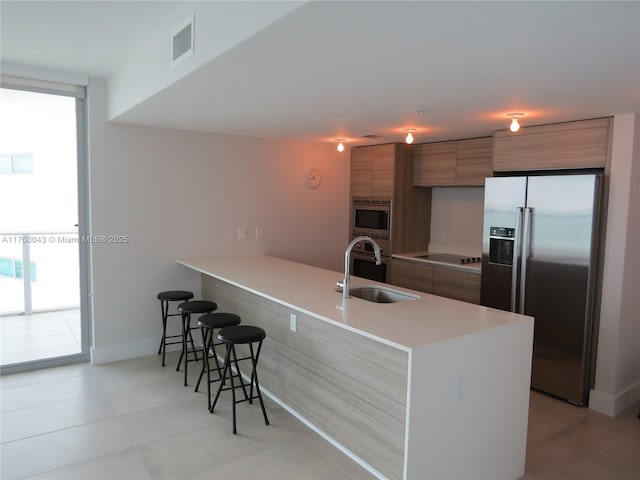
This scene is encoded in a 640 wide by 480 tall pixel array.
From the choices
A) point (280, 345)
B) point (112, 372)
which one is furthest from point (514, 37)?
point (112, 372)

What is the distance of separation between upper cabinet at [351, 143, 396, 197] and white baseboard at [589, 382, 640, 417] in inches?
108

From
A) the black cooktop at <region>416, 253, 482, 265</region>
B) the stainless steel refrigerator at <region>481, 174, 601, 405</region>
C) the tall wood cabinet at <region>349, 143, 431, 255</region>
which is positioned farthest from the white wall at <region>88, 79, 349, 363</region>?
the stainless steel refrigerator at <region>481, 174, 601, 405</region>

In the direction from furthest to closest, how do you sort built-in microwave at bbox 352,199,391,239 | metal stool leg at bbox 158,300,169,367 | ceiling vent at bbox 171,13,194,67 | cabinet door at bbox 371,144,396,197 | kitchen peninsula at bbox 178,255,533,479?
1. built-in microwave at bbox 352,199,391,239
2. cabinet door at bbox 371,144,396,197
3. metal stool leg at bbox 158,300,169,367
4. ceiling vent at bbox 171,13,194,67
5. kitchen peninsula at bbox 178,255,533,479

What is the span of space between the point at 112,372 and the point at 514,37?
12.9ft

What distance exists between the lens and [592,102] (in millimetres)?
2873

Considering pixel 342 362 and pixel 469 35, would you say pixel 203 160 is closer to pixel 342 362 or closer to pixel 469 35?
pixel 342 362

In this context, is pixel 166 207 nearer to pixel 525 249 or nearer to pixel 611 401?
pixel 525 249

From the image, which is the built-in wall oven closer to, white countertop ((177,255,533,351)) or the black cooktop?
the black cooktop

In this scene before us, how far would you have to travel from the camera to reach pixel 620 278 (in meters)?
3.30

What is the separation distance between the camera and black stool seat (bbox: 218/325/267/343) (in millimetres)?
2922

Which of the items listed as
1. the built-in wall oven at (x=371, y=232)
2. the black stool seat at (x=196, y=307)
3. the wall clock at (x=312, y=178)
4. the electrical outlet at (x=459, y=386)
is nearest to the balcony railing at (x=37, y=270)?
the black stool seat at (x=196, y=307)

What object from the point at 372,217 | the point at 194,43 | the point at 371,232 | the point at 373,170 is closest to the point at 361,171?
the point at 373,170

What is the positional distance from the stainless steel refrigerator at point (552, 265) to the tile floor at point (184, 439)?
304 mm

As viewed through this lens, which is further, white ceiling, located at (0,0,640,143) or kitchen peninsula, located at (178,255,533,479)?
kitchen peninsula, located at (178,255,533,479)
